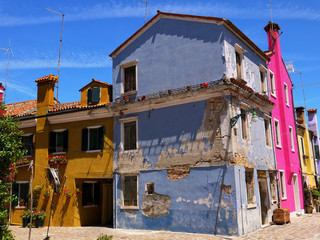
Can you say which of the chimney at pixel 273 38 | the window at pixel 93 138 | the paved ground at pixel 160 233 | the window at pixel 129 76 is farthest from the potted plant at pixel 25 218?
the chimney at pixel 273 38

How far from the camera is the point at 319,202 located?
76.2 feet

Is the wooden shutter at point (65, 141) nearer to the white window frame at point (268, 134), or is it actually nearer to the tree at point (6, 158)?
the tree at point (6, 158)

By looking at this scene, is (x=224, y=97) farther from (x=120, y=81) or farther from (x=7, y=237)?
(x=7, y=237)

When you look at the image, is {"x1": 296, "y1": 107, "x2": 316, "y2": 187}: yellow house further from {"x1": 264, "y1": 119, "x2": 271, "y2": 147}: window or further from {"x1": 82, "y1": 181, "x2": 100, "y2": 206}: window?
{"x1": 82, "y1": 181, "x2": 100, "y2": 206}: window

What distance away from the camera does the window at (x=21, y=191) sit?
18688 millimetres

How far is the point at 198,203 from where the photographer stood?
13.9m

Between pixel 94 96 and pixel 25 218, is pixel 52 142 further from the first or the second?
pixel 25 218

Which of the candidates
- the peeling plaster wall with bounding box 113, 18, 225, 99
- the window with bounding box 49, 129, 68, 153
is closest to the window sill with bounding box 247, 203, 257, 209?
the peeling plaster wall with bounding box 113, 18, 225, 99

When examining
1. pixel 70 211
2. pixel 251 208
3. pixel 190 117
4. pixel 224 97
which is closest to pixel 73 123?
pixel 70 211

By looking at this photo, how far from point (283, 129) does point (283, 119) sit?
0.67 metres

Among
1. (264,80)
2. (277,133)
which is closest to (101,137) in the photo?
(264,80)

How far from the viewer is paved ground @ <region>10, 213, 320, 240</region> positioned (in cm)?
1281

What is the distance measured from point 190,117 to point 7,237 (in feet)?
28.2

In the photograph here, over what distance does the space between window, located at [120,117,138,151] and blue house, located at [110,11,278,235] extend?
0.05 meters
